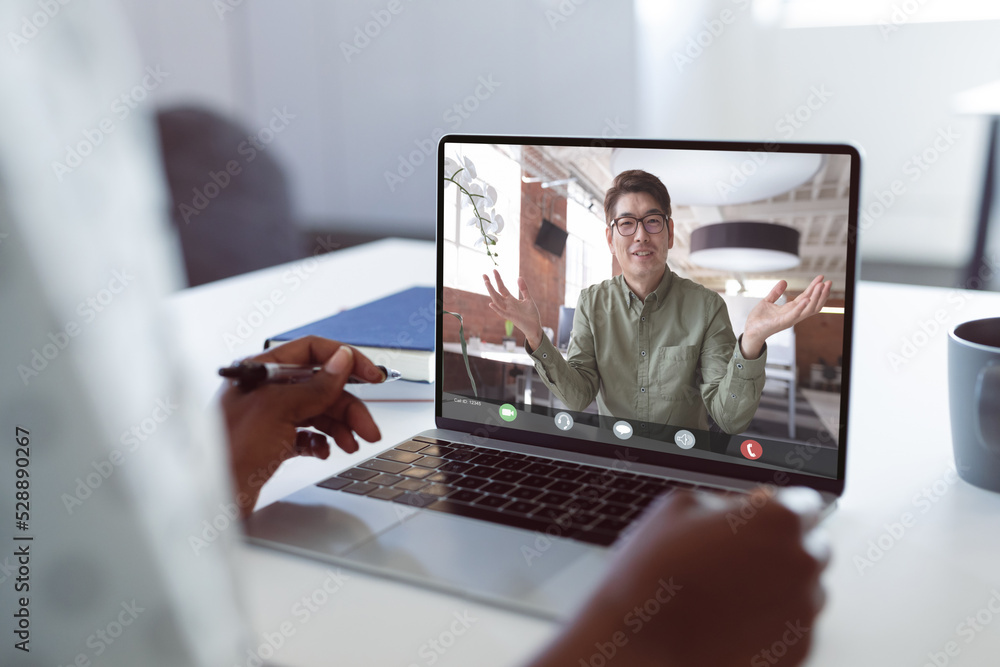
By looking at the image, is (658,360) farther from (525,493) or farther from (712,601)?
(712,601)

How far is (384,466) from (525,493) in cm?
17

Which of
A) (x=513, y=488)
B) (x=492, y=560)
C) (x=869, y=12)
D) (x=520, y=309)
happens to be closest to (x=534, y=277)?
(x=520, y=309)

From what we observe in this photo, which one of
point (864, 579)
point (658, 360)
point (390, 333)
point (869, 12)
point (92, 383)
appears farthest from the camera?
point (869, 12)

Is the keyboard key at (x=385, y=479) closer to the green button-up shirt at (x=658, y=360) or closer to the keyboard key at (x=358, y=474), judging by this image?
the keyboard key at (x=358, y=474)

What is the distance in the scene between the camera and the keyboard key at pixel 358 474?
2.24ft

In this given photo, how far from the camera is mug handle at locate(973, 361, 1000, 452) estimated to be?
0.65m

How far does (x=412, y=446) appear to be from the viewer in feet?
2.56

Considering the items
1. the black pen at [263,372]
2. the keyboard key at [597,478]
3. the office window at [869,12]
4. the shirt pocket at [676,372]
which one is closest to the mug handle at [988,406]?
the shirt pocket at [676,372]

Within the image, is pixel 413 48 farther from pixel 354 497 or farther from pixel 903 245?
pixel 354 497

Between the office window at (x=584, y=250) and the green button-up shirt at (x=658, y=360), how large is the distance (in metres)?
0.01

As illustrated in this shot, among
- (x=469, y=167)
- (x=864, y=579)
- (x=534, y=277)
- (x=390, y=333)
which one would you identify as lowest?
(x=864, y=579)

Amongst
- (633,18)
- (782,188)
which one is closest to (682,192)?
(782,188)

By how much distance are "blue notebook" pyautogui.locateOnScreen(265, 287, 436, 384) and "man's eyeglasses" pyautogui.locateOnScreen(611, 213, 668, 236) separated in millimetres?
377

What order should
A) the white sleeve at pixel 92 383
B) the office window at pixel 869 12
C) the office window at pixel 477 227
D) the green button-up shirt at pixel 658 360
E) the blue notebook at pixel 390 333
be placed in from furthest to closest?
the office window at pixel 869 12, the blue notebook at pixel 390 333, the office window at pixel 477 227, the green button-up shirt at pixel 658 360, the white sleeve at pixel 92 383
